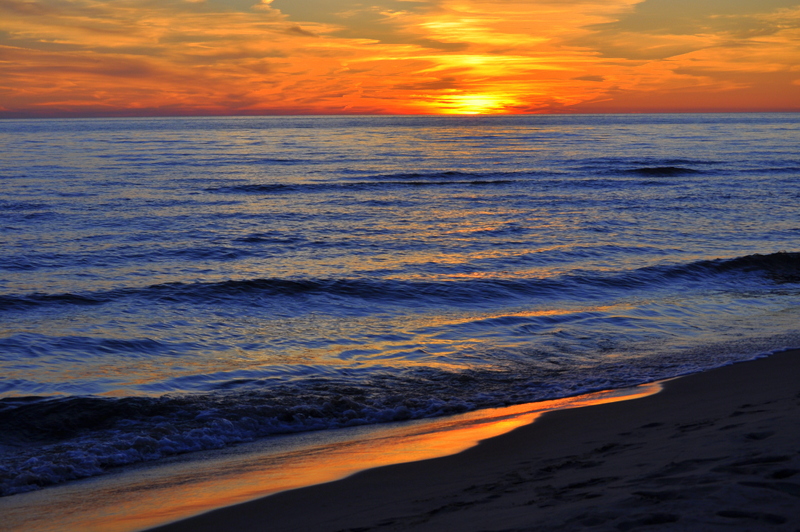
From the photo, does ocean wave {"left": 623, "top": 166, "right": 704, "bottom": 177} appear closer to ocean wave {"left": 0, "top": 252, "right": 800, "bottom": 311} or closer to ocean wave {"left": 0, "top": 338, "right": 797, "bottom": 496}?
ocean wave {"left": 0, "top": 252, "right": 800, "bottom": 311}

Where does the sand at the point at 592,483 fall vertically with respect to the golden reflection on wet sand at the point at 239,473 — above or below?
above

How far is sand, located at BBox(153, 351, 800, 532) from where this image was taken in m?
3.31

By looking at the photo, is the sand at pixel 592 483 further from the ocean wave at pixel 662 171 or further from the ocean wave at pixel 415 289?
the ocean wave at pixel 662 171

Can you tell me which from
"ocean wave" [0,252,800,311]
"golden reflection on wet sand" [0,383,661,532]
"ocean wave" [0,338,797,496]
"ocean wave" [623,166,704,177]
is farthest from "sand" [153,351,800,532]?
"ocean wave" [623,166,704,177]

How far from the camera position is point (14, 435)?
6.10 meters

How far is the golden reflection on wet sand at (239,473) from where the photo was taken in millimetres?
4348

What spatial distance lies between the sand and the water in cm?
164

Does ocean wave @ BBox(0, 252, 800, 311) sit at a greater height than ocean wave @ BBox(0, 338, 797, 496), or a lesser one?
greater

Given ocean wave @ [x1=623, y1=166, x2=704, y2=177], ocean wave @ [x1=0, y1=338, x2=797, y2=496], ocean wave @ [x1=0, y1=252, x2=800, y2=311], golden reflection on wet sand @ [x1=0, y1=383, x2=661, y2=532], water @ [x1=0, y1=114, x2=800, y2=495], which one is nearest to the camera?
golden reflection on wet sand @ [x1=0, y1=383, x2=661, y2=532]

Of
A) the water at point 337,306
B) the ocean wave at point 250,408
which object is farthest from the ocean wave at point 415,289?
the ocean wave at point 250,408

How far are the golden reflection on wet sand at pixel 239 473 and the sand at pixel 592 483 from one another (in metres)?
0.23

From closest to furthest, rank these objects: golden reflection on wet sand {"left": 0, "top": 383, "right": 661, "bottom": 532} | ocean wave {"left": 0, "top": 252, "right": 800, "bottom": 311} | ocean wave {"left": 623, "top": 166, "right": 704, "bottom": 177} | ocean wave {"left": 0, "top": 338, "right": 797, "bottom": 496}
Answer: golden reflection on wet sand {"left": 0, "top": 383, "right": 661, "bottom": 532} < ocean wave {"left": 0, "top": 338, "right": 797, "bottom": 496} < ocean wave {"left": 0, "top": 252, "right": 800, "bottom": 311} < ocean wave {"left": 623, "top": 166, "right": 704, "bottom": 177}

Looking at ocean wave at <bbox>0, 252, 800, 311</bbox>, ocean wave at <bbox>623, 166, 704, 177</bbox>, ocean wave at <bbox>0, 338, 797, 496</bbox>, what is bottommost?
ocean wave at <bbox>0, 338, 797, 496</bbox>

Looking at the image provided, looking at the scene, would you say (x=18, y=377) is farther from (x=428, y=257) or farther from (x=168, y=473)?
(x=428, y=257)
